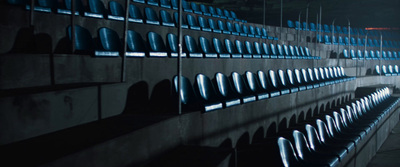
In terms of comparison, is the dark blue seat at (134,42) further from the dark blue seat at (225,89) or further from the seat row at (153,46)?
the dark blue seat at (225,89)

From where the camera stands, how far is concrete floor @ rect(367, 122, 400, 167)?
2.72 metres

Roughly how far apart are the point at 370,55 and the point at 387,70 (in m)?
0.46

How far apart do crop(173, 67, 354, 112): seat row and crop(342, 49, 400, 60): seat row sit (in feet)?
9.82

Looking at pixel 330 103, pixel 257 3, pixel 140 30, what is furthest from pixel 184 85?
pixel 257 3

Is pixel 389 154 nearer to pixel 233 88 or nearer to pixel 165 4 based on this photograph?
pixel 233 88

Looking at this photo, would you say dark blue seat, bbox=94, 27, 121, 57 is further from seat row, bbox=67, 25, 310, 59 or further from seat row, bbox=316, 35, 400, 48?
seat row, bbox=316, 35, 400, 48

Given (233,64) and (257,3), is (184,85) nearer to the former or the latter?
(233,64)

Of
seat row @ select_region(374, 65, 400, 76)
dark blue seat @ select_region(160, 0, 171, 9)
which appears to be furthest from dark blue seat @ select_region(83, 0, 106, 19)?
seat row @ select_region(374, 65, 400, 76)

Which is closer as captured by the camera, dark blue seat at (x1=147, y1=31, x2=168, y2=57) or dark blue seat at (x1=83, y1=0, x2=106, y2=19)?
dark blue seat at (x1=147, y1=31, x2=168, y2=57)

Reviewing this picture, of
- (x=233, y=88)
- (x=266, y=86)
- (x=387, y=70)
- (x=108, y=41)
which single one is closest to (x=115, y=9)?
(x=108, y=41)

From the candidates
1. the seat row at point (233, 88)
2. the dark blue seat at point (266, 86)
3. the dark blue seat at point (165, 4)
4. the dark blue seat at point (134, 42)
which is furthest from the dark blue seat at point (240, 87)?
the dark blue seat at point (165, 4)

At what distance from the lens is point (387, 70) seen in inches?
249

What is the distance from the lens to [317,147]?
6.36 ft

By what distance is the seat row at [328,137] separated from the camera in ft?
5.19
